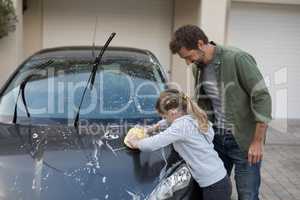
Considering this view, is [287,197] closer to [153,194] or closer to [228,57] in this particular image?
[228,57]

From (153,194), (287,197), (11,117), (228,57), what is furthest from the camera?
(287,197)

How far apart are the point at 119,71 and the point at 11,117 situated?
1.07 metres

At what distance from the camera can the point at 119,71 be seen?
173 inches

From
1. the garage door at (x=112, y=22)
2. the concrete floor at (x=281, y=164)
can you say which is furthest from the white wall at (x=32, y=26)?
the concrete floor at (x=281, y=164)

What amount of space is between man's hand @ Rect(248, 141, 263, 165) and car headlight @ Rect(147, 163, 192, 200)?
21.5 inches

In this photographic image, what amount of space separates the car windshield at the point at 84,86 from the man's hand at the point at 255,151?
94cm

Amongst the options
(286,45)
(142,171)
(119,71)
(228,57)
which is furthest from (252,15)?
(142,171)

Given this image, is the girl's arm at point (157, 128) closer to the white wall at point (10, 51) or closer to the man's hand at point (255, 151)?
the man's hand at point (255, 151)

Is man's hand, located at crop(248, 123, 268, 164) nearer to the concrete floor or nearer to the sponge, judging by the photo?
the sponge

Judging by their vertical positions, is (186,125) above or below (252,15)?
below

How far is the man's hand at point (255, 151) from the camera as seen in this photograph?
11.0 feet

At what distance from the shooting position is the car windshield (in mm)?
3961

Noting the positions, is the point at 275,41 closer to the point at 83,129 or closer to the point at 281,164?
the point at 281,164

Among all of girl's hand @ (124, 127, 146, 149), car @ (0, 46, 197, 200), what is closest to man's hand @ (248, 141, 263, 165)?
car @ (0, 46, 197, 200)
